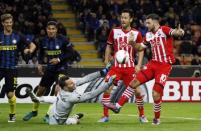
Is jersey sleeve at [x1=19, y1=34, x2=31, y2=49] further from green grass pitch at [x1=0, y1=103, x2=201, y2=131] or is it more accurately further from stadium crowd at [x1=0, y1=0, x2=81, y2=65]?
stadium crowd at [x1=0, y1=0, x2=81, y2=65]

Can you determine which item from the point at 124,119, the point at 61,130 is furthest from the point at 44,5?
the point at 61,130

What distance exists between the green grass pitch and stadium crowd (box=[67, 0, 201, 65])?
6.40 meters

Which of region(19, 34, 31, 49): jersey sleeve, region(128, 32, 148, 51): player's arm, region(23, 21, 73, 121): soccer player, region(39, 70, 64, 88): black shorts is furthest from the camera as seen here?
region(39, 70, 64, 88): black shorts

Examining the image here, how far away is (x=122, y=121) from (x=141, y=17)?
45.3 ft

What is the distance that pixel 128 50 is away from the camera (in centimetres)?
1498

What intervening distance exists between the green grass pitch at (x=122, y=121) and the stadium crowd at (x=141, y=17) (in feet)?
21.0

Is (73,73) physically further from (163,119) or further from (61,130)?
(61,130)

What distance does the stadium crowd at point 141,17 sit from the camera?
2691 centimetres

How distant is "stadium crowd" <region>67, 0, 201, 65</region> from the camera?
2691cm

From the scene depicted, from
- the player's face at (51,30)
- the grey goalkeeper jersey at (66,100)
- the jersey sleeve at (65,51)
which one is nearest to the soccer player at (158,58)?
the grey goalkeeper jersey at (66,100)

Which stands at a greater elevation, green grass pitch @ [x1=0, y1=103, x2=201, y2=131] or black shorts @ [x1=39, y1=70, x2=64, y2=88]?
black shorts @ [x1=39, y1=70, x2=64, y2=88]

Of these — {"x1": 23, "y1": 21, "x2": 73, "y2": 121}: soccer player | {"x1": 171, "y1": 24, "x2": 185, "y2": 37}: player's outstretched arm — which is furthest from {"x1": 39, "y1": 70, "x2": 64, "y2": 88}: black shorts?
{"x1": 171, "y1": 24, "x2": 185, "y2": 37}: player's outstretched arm

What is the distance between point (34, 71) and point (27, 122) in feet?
24.8

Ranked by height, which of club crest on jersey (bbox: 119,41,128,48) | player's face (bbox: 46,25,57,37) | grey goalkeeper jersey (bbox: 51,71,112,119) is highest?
player's face (bbox: 46,25,57,37)
